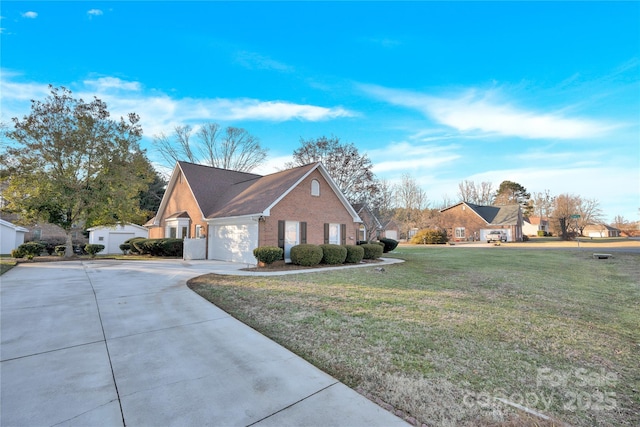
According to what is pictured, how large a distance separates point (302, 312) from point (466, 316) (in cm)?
330

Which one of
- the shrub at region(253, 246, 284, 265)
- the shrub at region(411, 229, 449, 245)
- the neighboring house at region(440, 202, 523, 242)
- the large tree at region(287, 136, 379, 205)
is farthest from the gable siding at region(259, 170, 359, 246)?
the neighboring house at region(440, 202, 523, 242)

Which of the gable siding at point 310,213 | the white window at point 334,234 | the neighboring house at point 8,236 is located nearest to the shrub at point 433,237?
the gable siding at point 310,213

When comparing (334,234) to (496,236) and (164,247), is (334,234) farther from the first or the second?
(496,236)

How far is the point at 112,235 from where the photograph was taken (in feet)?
88.9

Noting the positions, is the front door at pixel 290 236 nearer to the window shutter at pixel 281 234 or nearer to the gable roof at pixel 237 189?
the window shutter at pixel 281 234

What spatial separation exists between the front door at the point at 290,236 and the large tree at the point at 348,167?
365 inches

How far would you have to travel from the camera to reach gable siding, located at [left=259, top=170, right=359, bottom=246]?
1507 cm

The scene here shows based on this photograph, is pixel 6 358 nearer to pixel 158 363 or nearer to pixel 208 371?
pixel 158 363

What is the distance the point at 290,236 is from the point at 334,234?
3262 millimetres

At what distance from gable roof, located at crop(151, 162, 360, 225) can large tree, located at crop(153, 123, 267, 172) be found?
1128cm

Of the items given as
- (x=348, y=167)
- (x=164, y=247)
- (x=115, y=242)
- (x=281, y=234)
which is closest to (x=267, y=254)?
(x=281, y=234)

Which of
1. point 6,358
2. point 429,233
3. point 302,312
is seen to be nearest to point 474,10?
point 302,312

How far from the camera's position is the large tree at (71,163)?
1673cm

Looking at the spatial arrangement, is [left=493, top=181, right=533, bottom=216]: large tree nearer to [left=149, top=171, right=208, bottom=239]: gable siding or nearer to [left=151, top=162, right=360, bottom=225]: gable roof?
[left=151, top=162, right=360, bottom=225]: gable roof
